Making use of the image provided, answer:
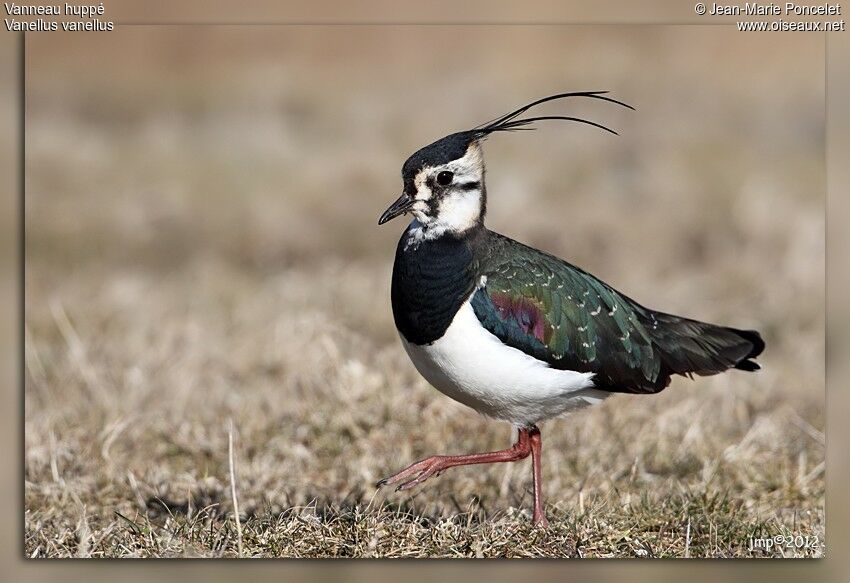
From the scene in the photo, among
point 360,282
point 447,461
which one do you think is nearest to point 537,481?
point 447,461

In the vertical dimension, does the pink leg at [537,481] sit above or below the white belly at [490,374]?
below

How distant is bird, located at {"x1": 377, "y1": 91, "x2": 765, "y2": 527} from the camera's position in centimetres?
419

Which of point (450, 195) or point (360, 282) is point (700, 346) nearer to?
point (450, 195)

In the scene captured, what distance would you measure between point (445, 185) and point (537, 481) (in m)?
1.16

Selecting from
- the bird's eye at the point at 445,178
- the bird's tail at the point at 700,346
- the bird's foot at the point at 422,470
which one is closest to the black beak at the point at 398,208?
the bird's eye at the point at 445,178

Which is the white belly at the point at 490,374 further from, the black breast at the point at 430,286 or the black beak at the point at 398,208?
the black beak at the point at 398,208

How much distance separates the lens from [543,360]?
4309 millimetres

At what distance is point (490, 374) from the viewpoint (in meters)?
4.17

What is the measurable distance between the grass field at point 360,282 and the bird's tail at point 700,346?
51 centimetres

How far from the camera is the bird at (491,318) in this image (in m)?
4.19

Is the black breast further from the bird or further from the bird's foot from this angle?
the bird's foot

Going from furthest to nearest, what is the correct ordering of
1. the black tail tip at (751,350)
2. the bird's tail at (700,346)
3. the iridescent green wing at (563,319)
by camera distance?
the black tail tip at (751,350)
the bird's tail at (700,346)
the iridescent green wing at (563,319)

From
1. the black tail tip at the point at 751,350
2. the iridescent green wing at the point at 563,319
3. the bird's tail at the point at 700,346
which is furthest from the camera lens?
the black tail tip at the point at 751,350

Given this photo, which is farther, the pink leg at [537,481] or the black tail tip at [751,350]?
the black tail tip at [751,350]
